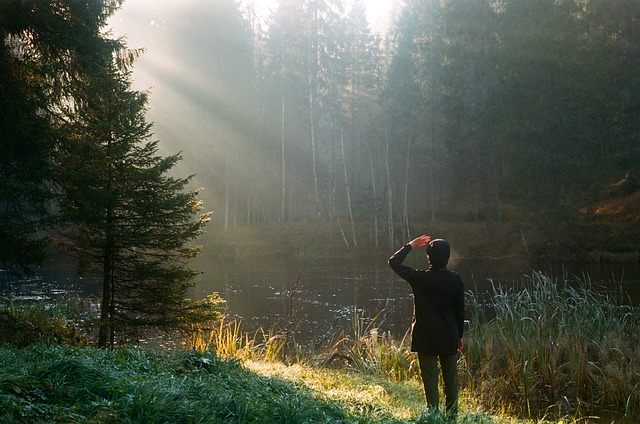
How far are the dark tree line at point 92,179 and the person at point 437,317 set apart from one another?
4566 mm

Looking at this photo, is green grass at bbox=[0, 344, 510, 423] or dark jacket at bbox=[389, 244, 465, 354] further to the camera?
dark jacket at bbox=[389, 244, 465, 354]

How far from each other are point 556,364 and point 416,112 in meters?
32.2

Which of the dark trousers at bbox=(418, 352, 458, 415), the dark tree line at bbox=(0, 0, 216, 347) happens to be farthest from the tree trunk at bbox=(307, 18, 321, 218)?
the dark trousers at bbox=(418, 352, 458, 415)

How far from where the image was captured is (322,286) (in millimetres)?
24547

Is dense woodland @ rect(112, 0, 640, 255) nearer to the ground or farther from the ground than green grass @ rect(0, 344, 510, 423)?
farther from the ground

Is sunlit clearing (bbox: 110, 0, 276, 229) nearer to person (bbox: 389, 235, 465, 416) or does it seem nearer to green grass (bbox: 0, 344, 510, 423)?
green grass (bbox: 0, 344, 510, 423)

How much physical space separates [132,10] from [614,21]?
30700mm

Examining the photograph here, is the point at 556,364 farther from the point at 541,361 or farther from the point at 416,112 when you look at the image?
the point at 416,112

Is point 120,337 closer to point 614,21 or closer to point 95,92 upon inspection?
point 95,92

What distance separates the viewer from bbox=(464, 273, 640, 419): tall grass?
30.0 ft

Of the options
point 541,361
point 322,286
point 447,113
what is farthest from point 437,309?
point 447,113

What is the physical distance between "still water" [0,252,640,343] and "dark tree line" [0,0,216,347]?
3.35m

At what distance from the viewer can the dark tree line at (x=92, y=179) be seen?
9.48 m

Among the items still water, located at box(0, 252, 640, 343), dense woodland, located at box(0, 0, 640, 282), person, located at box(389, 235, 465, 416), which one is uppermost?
dense woodland, located at box(0, 0, 640, 282)
